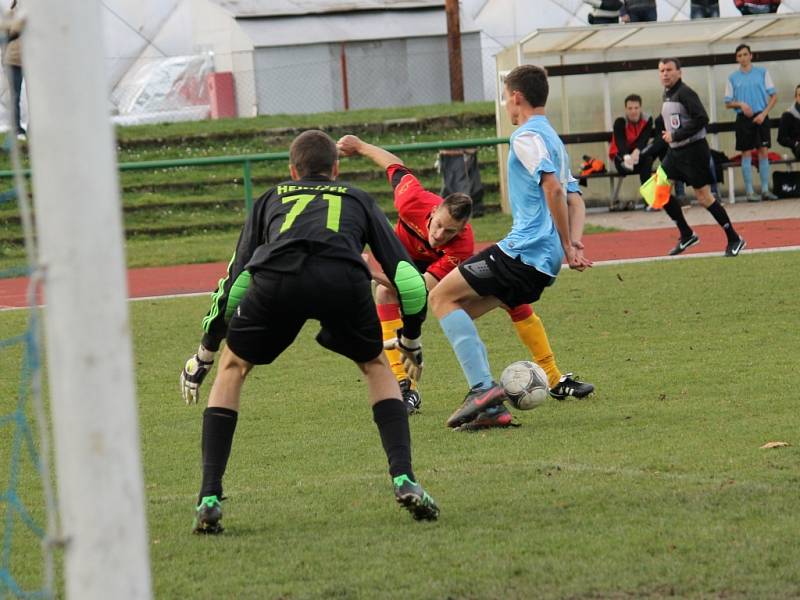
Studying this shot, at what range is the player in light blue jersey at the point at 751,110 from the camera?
65.7 feet

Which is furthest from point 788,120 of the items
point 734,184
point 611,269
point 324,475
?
point 324,475

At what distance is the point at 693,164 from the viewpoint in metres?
14.2

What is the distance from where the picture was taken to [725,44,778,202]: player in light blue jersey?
2002 centimetres

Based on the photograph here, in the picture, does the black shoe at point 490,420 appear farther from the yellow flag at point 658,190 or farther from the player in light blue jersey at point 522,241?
the yellow flag at point 658,190

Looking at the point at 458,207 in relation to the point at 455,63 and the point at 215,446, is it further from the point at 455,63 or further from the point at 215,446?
the point at 455,63

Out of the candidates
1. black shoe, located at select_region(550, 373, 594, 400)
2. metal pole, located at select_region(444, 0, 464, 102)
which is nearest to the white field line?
black shoe, located at select_region(550, 373, 594, 400)

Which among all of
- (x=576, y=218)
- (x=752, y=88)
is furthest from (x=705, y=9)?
(x=576, y=218)

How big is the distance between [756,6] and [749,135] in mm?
3911

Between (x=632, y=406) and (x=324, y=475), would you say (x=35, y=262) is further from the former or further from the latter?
(x=632, y=406)

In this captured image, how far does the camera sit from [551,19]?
35.2m

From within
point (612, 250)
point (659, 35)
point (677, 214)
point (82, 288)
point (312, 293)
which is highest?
point (659, 35)

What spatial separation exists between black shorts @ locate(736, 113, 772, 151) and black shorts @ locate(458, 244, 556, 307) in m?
13.4

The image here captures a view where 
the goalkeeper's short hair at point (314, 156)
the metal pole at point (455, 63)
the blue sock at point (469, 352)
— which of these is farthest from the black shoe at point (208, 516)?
the metal pole at point (455, 63)

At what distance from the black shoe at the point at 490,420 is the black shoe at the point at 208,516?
86.5 inches
